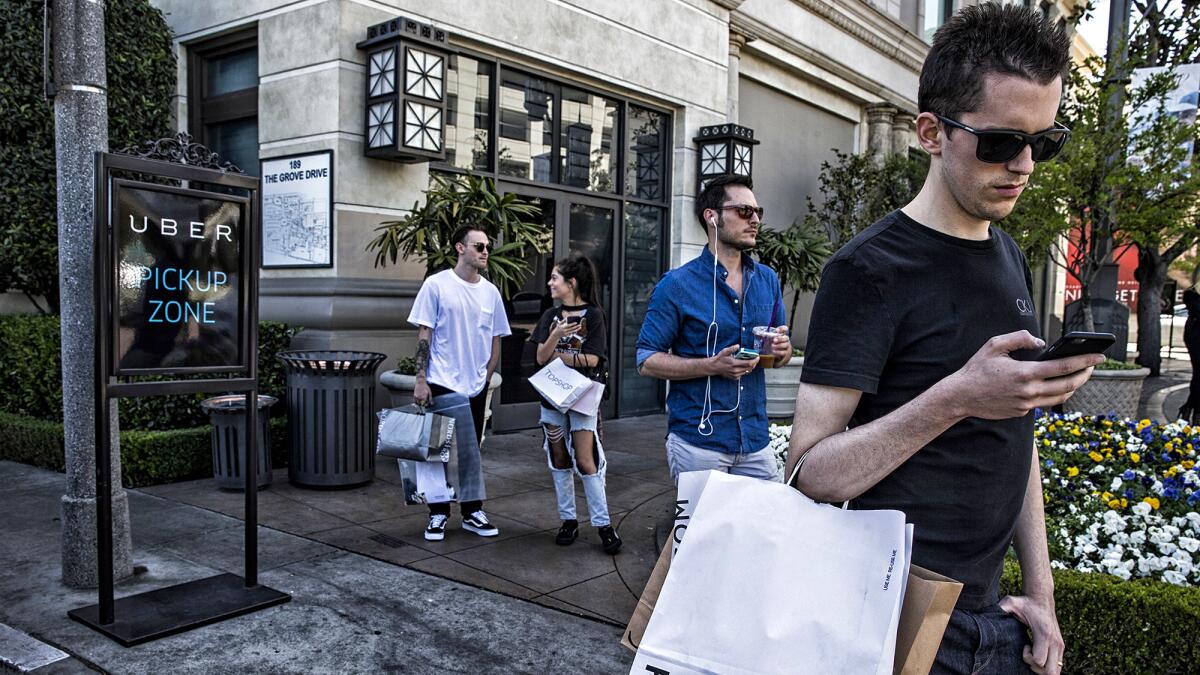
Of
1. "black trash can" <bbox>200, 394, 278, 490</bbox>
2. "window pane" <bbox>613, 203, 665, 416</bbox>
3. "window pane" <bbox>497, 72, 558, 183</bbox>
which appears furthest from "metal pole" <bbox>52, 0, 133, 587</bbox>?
"window pane" <bbox>613, 203, 665, 416</bbox>

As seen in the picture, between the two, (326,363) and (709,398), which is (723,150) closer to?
(326,363)

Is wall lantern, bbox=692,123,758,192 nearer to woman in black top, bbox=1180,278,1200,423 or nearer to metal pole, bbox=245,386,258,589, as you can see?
woman in black top, bbox=1180,278,1200,423

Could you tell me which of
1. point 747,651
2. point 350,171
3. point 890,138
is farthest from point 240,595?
point 890,138

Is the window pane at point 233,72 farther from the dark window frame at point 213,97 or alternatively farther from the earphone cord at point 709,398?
the earphone cord at point 709,398

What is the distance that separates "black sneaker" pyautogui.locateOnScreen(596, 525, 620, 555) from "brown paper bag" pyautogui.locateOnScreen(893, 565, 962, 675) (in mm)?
4296

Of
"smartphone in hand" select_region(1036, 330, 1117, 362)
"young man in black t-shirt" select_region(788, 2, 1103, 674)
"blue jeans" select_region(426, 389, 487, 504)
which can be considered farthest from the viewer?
"blue jeans" select_region(426, 389, 487, 504)

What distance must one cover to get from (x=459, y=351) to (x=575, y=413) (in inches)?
36.0

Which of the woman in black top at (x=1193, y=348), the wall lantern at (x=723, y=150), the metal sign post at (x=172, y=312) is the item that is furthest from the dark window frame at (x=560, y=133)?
the woman in black top at (x=1193, y=348)

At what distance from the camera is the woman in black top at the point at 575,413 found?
5.67m

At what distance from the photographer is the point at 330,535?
19.1ft

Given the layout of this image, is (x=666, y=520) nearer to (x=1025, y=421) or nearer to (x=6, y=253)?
(x=1025, y=421)

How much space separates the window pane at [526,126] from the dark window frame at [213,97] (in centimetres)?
266

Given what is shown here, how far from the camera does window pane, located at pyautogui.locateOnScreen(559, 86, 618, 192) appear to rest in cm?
1074

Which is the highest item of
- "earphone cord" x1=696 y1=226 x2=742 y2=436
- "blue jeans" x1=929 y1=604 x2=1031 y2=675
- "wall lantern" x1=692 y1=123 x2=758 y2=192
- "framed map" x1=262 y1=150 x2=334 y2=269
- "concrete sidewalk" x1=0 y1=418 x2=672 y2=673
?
"wall lantern" x1=692 y1=123 x2=758 y2=192
